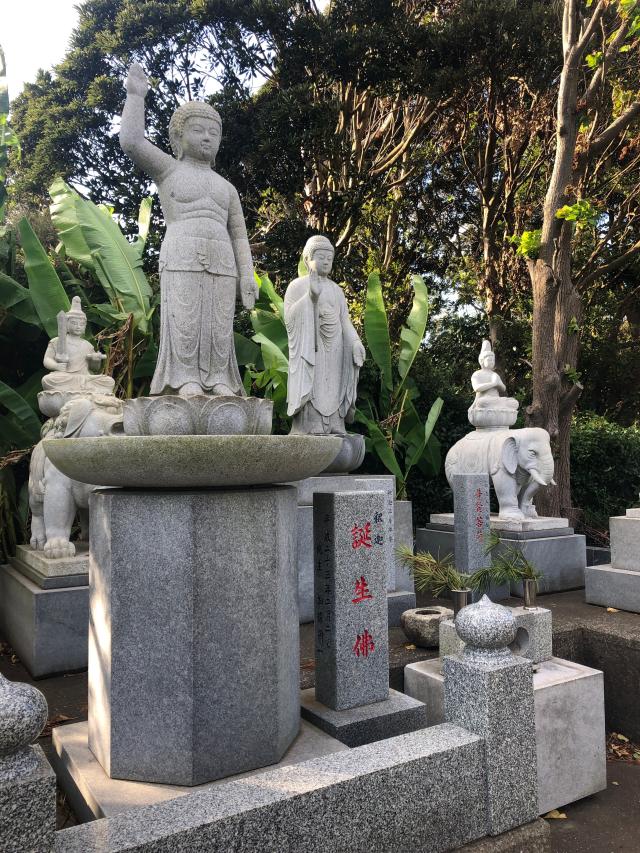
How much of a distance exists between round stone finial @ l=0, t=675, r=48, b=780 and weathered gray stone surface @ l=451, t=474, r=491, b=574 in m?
3.97

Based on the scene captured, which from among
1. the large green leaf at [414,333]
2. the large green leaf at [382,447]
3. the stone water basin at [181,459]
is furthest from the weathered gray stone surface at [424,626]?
the large green leaf at [414,333]

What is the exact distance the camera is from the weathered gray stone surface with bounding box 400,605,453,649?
4.66m

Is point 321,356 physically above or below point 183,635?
above

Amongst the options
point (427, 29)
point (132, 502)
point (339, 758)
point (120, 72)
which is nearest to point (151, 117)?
point (120, 72)

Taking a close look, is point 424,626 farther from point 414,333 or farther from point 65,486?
point 414,333

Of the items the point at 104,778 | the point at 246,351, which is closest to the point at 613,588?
the point at 104,778

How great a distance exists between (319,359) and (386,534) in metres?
1.80

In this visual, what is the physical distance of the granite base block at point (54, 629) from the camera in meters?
4.46

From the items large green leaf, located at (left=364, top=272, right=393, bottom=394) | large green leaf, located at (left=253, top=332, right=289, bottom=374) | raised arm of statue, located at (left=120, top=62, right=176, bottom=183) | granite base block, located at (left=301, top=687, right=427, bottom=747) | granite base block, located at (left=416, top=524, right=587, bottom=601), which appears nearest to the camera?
granite base block, located at (left=301, top=687, right=427, bottom=747)

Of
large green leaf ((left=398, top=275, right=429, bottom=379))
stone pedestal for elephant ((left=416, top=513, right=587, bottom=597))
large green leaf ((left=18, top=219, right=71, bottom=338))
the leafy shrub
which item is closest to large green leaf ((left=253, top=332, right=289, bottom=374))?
large green leaf ((left=398, top=275, right=429, bottom=379))

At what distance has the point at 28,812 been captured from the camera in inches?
61.1

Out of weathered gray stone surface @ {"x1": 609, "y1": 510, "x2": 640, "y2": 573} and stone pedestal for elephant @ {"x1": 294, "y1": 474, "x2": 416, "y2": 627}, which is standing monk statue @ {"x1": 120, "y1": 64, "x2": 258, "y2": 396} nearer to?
stone pedestal for elephant @ {"x1": 294, "y1": 474, "x2": 416, "y2": 627}

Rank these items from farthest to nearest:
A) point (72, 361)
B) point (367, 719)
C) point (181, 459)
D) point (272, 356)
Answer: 1. point (272, 356)
2. point (72, 361)
3. point (367, 719)
4. point (181, 459)

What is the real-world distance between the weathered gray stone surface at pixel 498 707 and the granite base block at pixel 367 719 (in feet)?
2.17
